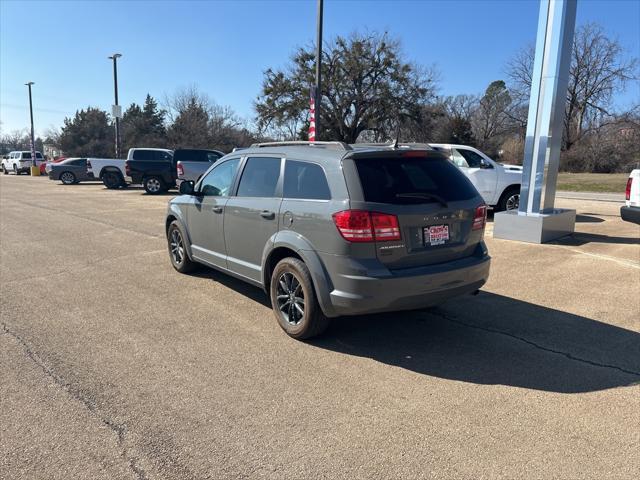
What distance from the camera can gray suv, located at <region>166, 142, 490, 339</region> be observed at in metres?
3.97

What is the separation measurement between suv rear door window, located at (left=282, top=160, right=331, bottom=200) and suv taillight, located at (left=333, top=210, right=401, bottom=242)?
350mm

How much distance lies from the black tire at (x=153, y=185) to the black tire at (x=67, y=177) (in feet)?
31.4

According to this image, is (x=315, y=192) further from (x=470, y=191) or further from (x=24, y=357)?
(x=24, y=357)

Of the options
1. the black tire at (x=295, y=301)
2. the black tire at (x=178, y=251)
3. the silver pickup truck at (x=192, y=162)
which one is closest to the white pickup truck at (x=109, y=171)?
the silver pickup truck at (x=192, y=162)

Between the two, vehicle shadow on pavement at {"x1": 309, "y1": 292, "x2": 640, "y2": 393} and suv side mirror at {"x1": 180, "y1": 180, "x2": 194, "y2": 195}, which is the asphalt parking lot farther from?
suv side mirror at {"x1": 180, "y1": 180, "x2": 194, "y2": 195}

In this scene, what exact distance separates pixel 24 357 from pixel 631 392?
482 centimetres

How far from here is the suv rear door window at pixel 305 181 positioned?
14.2 feet

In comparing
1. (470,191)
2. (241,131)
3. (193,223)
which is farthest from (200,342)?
(241,131)

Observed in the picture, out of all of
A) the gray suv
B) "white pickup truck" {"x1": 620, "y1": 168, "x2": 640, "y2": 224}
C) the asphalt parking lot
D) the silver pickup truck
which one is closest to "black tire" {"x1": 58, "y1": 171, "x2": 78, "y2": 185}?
the silver pickup truck

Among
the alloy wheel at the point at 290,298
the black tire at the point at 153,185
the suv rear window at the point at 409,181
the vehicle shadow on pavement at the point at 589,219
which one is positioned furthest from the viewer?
the black tire at the point at 153,185

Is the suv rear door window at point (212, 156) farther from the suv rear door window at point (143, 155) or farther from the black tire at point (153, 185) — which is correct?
the suv rear door window at point (143, 155)

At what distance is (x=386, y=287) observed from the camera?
3936mm

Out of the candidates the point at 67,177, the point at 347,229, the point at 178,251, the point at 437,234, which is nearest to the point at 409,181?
the point at 437,234

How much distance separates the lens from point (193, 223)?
250 inches
